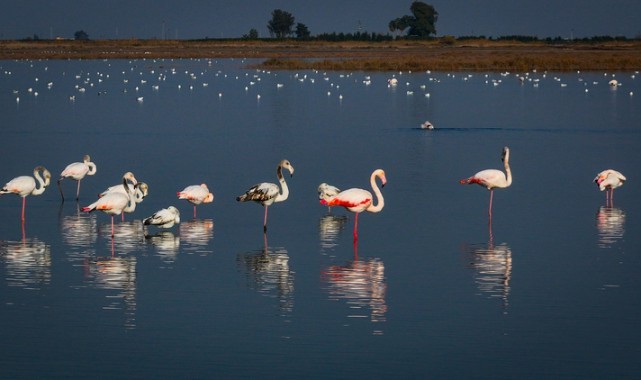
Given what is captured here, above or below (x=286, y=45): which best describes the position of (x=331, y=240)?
below

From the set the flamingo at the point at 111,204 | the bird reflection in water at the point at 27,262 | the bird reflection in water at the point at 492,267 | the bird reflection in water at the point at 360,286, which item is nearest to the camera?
the bird reflection in water at the point at 360,286

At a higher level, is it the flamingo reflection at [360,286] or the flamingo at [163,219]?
the flamingo at [163,219]

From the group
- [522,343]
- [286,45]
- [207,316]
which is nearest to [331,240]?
[207,316]

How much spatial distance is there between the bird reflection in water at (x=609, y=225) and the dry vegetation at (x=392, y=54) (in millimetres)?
64547

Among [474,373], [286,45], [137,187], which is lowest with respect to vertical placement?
[474,373]

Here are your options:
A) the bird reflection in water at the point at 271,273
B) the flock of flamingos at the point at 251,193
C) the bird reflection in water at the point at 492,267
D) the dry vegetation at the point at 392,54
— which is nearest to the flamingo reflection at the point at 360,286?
the bird reflection in water at the point at 271,273

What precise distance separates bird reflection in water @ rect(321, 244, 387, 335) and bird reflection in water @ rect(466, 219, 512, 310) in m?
1.32

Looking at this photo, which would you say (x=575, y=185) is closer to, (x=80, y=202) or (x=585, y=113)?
(x=80, y=202)

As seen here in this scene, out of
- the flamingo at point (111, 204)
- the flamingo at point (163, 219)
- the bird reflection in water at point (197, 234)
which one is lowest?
the bird reflection in water at point (197, 234)

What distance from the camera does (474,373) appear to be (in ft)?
37.1

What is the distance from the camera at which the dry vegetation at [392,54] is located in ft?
285

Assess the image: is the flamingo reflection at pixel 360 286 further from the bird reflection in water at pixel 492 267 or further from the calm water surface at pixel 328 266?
the bird reflection in water at pixel 492 267

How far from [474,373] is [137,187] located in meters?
10.5

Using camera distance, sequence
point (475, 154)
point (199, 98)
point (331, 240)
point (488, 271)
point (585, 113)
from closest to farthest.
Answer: point (488, 271), point (331, 240), point (475, 154), point (585, 113), point (199, 98)
